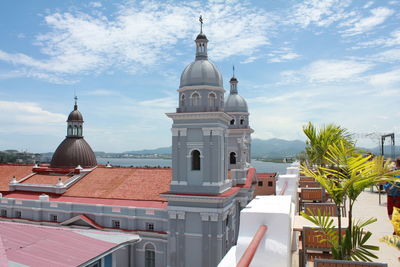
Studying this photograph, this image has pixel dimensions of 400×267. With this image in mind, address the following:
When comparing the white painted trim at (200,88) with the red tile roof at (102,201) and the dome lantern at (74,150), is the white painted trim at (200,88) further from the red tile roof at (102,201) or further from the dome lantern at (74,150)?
the dome lantern at (74,150)

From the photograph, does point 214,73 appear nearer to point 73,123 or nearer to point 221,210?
point 221,210

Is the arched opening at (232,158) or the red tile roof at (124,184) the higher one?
the arched opening at (232,158)

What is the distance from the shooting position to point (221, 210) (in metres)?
23.5

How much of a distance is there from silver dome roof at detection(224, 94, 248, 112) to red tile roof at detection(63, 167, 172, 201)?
12392 mm

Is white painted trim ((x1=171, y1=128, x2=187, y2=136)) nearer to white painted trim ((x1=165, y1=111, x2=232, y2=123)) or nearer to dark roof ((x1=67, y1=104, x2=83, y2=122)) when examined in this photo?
white painted trim ((x1=165, y1=111, x2=232, y2=123))

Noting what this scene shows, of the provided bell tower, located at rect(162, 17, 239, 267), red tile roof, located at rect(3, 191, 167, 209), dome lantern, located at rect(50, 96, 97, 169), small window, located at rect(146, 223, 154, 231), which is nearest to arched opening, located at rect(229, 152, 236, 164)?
bell tower, located at rect(162, 17, 239, 267)

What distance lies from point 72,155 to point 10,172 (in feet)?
26.9

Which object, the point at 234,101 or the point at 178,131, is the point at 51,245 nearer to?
the point at 178,131

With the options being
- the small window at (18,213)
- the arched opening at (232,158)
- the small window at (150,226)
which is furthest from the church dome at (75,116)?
the small window at (150,226)

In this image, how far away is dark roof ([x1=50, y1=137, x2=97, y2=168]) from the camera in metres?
38.0

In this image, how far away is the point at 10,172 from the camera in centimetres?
3878

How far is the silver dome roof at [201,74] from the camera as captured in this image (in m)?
25.2

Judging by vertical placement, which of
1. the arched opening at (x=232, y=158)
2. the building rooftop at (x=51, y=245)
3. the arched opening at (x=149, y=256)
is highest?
the arched opening at (x=232, y=158)

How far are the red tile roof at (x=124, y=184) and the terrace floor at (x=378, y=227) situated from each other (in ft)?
52.4
